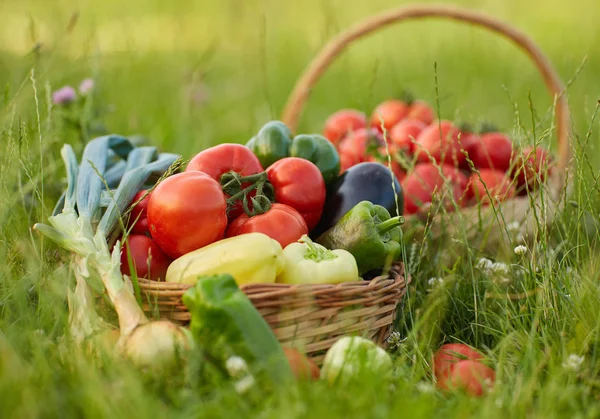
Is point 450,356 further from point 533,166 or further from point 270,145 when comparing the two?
point 270,145

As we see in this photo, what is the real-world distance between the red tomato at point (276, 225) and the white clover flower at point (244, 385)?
2.14 feet

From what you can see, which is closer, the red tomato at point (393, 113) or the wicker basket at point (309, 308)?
the wicker basket at point (309, 308)

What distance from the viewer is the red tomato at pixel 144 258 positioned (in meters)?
2.18

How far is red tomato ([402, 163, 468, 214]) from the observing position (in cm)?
305

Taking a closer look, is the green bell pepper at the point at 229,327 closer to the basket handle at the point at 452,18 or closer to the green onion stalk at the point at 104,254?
the green onion stalk at the point at 104,254

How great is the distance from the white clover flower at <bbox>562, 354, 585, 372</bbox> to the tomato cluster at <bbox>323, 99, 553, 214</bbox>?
107cm

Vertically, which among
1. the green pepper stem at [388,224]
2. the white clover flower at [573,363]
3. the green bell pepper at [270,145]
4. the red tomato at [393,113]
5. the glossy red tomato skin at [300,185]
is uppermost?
the green bell pepper at [270,145]

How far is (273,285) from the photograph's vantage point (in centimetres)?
188

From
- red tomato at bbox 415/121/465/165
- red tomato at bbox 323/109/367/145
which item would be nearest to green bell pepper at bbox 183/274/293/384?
red tomato at bbox 415/121/465/165

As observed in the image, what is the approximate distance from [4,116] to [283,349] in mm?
1327

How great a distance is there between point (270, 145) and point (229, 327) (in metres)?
1.00

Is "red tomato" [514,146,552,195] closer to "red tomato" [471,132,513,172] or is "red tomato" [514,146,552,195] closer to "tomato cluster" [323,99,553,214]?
"tomato cluster" [323,99,553,214]

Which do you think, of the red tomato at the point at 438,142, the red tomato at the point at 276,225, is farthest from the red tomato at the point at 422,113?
the red tomato at the point at 276,225

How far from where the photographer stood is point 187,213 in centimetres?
208
